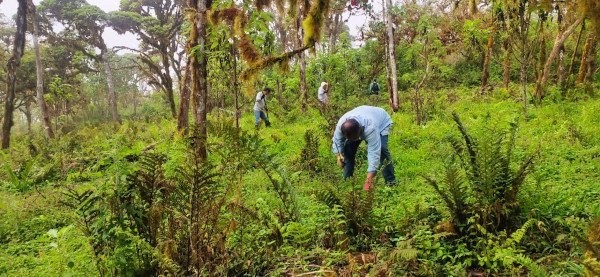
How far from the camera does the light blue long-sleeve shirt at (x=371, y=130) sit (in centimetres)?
478

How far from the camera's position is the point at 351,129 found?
465 centimetres

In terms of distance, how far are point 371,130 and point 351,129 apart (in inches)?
13.1

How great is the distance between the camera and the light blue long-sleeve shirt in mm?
4781

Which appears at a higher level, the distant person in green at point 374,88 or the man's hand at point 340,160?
the distant person in green at point 374,88

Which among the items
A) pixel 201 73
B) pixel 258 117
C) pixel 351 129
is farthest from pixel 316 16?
pixel 258 117

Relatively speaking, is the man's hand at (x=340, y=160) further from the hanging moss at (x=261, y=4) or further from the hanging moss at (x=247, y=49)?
the hanging moss at (x=261, y=4)

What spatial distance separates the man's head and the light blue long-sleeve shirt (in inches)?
8.3

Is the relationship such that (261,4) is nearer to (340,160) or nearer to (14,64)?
(340,160)

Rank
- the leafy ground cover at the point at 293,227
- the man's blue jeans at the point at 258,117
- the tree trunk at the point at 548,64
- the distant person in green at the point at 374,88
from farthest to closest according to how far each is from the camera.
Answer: the distant person in green at the point at 374,88
the man's blue jeans at the point at 258,117
the tree trunk at the point at 548,64
the leafy ground cover at the point at 293,227

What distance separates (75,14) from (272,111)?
14.4 metres

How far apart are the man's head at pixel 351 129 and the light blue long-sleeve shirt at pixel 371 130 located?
21 centimetres

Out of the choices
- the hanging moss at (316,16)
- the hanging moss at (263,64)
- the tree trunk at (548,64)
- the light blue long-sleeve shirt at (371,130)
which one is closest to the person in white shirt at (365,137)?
the light blue long-sleeve shirt at (371,130)

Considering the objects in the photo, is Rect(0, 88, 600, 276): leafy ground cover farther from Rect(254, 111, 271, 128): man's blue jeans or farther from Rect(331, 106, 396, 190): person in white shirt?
Rect(254, 111, 271, 128): man's blue jeans

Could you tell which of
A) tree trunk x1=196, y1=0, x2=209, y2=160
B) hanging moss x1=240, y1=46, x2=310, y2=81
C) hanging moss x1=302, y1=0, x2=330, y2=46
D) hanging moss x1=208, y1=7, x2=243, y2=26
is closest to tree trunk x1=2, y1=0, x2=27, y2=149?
tree trunk x1=196, y1=0, x2=209, y2=160
